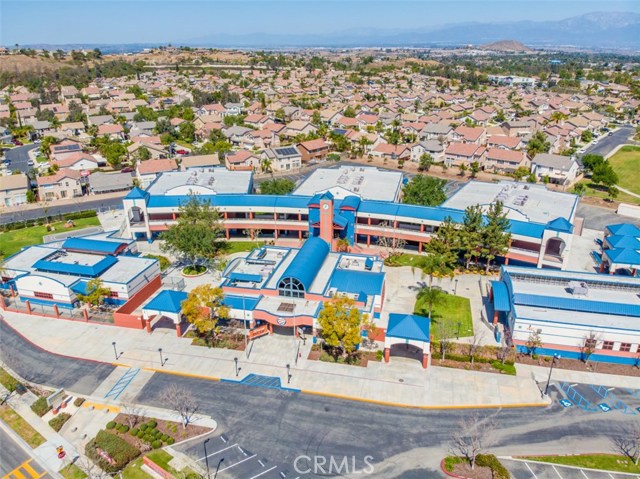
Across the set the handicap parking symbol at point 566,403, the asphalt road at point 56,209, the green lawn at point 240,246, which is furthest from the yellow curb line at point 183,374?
the asphalt road at point 56,209

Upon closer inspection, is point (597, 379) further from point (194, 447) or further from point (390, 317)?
point (194, 447)

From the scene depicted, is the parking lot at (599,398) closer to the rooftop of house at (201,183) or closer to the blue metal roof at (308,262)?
the blue metal roof at (308,262)

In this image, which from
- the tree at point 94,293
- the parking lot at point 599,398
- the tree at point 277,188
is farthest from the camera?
the tree at point 277,188

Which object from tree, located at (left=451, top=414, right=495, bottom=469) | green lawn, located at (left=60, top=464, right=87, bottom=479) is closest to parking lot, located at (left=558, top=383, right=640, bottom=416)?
tree, located at (left=451, top=414, right=495, bottom=469)

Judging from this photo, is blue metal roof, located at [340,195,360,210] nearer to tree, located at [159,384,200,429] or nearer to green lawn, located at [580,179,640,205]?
tree, located at [159,384,200,429]

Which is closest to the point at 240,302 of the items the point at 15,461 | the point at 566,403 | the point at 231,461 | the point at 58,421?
the point at 231,461
